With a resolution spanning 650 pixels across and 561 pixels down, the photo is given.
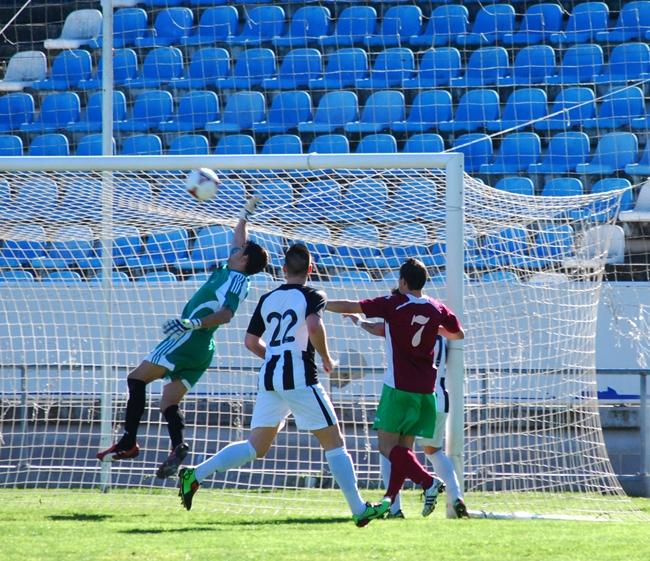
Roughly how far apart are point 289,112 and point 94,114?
2.63 meters

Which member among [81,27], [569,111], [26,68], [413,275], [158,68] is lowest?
[413,275]

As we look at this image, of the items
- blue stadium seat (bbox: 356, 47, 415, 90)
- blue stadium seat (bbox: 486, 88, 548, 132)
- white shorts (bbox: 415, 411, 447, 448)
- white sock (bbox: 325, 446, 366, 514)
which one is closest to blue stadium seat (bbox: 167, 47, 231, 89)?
blue stadium seat (bbox: 356, 47, 415, 90)

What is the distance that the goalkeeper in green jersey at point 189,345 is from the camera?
7.96m

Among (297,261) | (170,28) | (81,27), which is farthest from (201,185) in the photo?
(81,27)

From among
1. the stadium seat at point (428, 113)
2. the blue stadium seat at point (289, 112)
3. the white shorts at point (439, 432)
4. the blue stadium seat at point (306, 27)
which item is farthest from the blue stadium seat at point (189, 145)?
the white shorts at point (439, 432)

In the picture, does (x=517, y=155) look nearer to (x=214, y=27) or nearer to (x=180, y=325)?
(x=214, y=27)

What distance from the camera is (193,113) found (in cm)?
1531

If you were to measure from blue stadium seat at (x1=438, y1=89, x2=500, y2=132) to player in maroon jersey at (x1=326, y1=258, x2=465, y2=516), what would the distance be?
7565 millimetres

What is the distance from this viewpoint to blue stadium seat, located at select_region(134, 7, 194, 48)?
15.9 metres

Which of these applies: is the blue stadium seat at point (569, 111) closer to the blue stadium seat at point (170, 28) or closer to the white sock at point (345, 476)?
the blue stadium seat at point (170, 28)

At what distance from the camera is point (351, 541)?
20.2ft

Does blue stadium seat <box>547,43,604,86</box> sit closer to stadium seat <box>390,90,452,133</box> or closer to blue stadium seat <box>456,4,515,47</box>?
blue stadium seat <box>456,4,515,47</box>

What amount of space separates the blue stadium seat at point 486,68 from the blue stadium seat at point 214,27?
306 cm

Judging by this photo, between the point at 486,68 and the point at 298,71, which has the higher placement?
the point at 298,71
